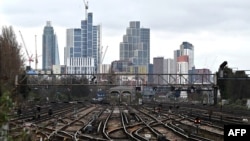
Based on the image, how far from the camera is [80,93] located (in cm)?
15800

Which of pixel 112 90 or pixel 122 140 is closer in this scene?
pixel 122 140

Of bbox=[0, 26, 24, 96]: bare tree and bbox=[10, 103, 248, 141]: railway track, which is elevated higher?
bbox=[0, 26, 24, 96]: bare tree

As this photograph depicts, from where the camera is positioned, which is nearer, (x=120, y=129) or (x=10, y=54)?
(x=120, y=129)

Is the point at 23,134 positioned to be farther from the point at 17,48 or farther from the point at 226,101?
the point at 226,101

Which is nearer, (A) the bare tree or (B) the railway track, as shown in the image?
(B) the railway track

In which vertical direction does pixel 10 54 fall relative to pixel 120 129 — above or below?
above

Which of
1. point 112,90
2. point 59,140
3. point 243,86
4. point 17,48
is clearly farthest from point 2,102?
point 112,90

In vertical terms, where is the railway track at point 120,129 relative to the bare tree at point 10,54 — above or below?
below

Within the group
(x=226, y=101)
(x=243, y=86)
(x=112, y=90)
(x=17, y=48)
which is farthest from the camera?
(x=112, y=90)

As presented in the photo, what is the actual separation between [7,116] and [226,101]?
107441 millimetres

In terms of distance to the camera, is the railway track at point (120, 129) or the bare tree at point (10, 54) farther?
the bare tree at point (10, 54)

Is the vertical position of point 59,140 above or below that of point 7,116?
below

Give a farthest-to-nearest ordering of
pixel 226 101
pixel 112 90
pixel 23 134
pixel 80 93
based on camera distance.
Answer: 1. pixel 80 93
2. pixel 112 90
3. pixel 226 101
4. pixel 23 134

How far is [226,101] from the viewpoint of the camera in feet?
379
